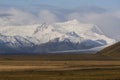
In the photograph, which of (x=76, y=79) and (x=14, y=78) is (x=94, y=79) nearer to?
(x=76, y=79)

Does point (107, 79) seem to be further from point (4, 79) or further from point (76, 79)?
point (4, 79)

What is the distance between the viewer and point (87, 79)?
103500mm

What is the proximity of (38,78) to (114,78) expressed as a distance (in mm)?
17296

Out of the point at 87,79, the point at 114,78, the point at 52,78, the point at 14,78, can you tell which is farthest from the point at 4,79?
the point at 114,78

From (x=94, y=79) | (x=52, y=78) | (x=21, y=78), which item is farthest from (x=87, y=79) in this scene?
(x=21, y=78)

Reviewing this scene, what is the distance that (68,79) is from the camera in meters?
104

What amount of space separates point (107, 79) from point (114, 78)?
135 inches

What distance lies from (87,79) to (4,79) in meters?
18.4

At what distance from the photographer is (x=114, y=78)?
105 m

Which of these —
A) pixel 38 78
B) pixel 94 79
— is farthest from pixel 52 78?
pixel 94 79

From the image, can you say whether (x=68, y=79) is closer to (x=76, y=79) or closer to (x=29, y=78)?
(x=76, y=79)

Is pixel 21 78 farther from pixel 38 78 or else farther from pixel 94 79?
pixel 94 79

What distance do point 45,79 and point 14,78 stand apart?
7811mm

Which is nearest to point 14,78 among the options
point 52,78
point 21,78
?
point 21,78
